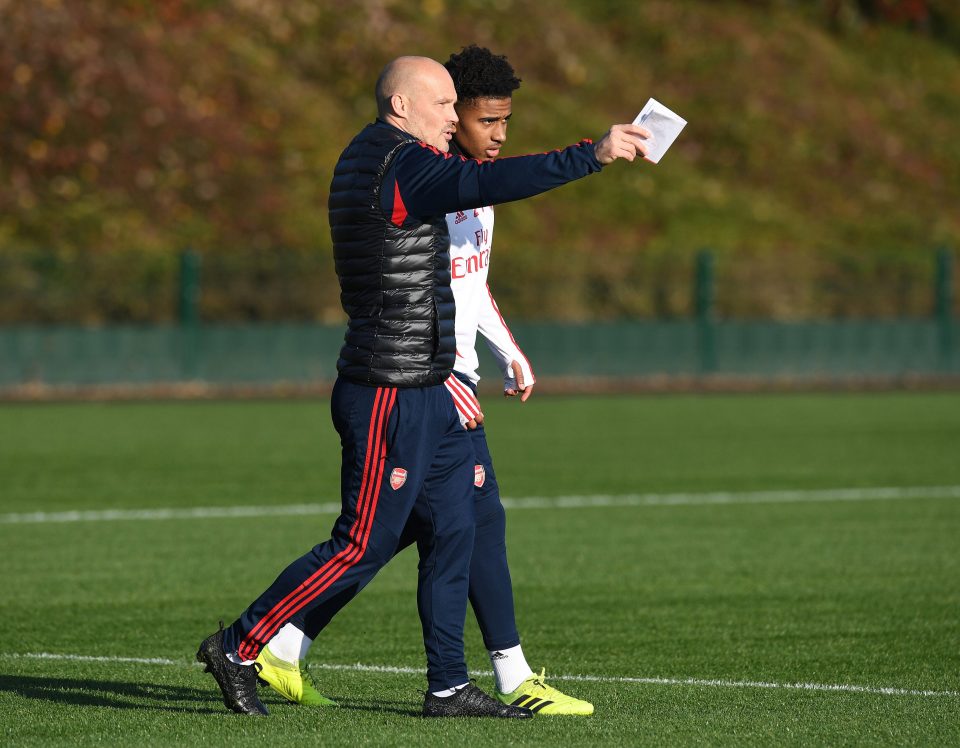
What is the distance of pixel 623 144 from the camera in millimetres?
5820

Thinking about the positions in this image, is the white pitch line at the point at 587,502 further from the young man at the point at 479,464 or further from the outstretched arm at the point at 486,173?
the outstretched arm at the point at 486,173

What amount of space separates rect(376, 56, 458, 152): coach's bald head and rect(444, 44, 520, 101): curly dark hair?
0.61 metres

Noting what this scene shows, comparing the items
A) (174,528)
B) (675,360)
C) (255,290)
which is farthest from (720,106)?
(174,528)

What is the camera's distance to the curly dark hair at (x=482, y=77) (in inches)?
272

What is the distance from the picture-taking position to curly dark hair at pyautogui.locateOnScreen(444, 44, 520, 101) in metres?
6.90

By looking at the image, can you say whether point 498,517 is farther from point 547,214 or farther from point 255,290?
point 547,214

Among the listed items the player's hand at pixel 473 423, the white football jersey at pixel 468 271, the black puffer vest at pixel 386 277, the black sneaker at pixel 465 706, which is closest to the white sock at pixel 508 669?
the black sneaker at pixel 465 706

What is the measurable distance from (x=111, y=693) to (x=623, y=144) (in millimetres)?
3038

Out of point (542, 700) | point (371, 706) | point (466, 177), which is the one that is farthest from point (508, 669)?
point (466, 177)

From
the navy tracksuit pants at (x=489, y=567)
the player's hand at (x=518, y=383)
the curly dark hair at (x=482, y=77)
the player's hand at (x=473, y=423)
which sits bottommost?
the navy tracksuit pants at (x=489, y=567)

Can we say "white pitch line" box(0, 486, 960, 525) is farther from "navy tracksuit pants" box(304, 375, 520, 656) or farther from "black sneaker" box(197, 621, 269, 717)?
"black sneaker" box(197, 621, 269, 717)

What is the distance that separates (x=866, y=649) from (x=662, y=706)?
1882 mm

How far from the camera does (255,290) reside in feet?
102

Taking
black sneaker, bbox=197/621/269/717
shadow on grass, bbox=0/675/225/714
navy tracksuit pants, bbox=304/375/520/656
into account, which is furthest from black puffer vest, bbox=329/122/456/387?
shadow on grass, bbox=0/675/225/714
